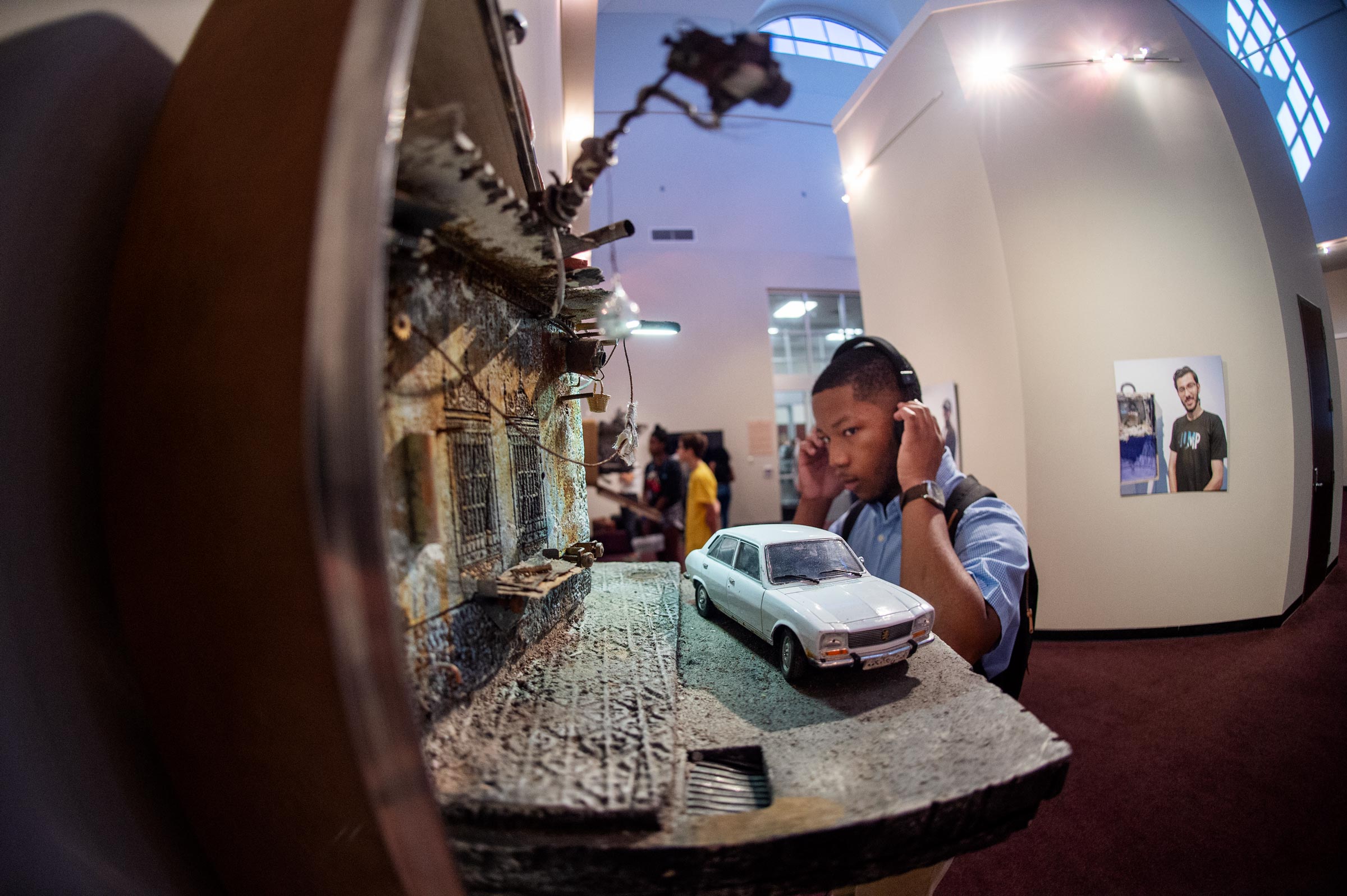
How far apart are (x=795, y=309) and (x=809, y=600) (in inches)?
291

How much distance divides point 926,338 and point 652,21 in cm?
402

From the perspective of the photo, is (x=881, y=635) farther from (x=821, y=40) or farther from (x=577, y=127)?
(x=577, y=127)

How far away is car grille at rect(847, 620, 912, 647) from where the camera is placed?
4.85ft

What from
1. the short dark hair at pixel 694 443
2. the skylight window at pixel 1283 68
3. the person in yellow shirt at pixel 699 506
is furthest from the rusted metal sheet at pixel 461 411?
the skylight window at pixel 1283 68

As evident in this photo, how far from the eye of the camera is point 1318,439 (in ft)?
13.6

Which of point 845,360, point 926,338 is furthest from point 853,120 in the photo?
point 845,360

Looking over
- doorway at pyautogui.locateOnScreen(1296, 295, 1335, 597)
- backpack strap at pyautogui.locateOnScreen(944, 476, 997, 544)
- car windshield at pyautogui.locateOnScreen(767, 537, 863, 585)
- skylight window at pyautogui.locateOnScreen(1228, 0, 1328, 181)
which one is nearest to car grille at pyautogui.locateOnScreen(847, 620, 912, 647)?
car windshield at pyautogui.locateOnScreen(767, 537, 863, 585)

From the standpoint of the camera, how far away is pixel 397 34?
0.66m

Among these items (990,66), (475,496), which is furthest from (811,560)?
(990,66)

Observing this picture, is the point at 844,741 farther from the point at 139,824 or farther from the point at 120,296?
the point at 120,296

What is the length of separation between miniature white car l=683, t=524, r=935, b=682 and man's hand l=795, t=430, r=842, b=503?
0.45m

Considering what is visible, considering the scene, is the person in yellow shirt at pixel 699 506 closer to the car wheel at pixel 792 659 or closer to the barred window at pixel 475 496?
the car wheel at pixel 792 659

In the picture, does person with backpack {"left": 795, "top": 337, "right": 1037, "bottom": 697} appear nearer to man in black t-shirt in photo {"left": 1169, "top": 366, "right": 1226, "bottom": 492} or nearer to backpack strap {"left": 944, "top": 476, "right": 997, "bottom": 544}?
backpack strap {"left": 944, "top": 476, "right": 997, "bottom": 544}

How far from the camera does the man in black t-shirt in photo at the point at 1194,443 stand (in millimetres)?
3719
